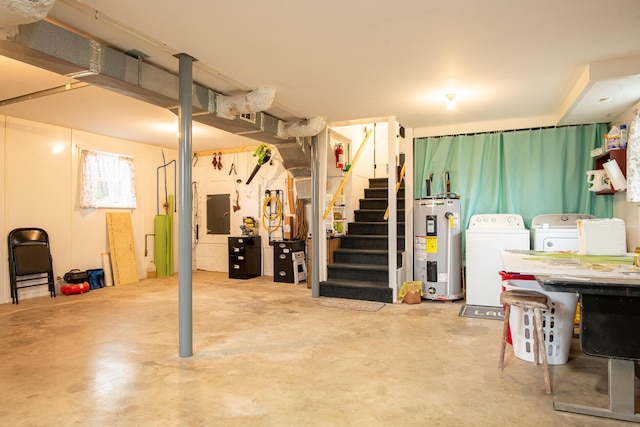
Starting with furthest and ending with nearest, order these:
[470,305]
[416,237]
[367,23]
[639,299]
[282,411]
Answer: [416,237]
[470,305]
[367,23]
[282,411]
[639,299]

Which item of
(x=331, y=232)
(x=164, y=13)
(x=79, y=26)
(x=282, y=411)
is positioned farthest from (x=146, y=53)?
(x=331, y=232)

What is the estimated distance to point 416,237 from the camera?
5.62 m

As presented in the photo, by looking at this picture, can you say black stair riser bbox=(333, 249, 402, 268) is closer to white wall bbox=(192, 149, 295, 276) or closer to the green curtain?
the green curtain

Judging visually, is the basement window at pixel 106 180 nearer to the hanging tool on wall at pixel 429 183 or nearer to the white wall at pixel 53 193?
the white wall at pixel 53 193

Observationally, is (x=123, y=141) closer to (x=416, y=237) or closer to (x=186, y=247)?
(x=186, y=247)

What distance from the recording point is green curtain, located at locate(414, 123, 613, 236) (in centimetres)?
515

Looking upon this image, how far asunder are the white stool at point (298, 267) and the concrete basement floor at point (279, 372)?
6.70 feet

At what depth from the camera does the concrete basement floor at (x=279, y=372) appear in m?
2.37

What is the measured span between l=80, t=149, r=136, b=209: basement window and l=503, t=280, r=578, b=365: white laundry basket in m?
6.99

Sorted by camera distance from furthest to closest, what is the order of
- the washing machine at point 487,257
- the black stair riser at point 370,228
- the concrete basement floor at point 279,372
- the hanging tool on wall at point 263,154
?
the hanging tool on wall at point 263,154 → the black stair riser at point 370,228 → the washing machine at point 487,257 → the concrete basement floor at point 279,372

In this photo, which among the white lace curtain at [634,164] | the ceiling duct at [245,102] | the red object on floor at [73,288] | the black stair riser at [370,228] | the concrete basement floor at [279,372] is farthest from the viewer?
the black stair riser at [370,228]

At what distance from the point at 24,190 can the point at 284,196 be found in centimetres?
436

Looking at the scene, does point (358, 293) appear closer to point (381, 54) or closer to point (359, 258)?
point (359, 258)

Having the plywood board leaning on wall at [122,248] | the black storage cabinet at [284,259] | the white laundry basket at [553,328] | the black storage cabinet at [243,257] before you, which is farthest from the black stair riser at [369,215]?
the plywood board leaning on wall at [122,248]
